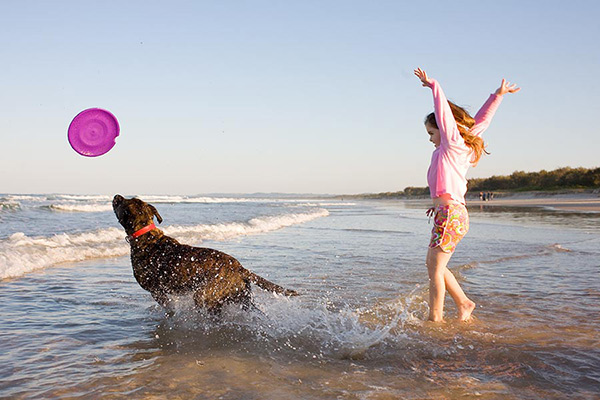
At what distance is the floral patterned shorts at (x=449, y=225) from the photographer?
3.82 m

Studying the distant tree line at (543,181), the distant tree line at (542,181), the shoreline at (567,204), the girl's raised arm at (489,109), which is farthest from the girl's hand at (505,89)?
the distant tree line at (543,181)

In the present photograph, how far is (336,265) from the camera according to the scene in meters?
7.44

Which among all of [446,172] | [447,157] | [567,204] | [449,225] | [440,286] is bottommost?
[440,286]

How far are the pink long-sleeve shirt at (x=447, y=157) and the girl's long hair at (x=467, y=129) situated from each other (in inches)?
1.9

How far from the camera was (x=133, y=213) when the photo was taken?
182 inches

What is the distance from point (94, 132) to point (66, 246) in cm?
300

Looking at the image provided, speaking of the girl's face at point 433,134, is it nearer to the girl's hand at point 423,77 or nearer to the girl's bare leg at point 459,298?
the girl's hand at point 423,77

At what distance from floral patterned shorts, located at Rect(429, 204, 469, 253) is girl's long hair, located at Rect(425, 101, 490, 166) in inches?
17.7

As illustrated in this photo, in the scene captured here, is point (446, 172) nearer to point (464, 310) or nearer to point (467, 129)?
point (467, 129)

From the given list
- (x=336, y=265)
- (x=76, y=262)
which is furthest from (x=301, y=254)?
(x=76, y=262)

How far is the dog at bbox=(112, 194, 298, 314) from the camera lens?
4.11 metres

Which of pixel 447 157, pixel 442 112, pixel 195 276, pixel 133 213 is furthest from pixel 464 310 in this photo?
pixel 133 213

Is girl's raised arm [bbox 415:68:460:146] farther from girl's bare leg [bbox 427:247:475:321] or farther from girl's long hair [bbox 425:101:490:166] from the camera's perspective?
girl's bare leg [bbox 427:247:475:321]

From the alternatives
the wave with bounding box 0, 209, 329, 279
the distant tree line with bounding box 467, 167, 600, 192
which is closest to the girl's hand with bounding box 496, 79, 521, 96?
the wave with bounding box 0, 209, 329, 279
